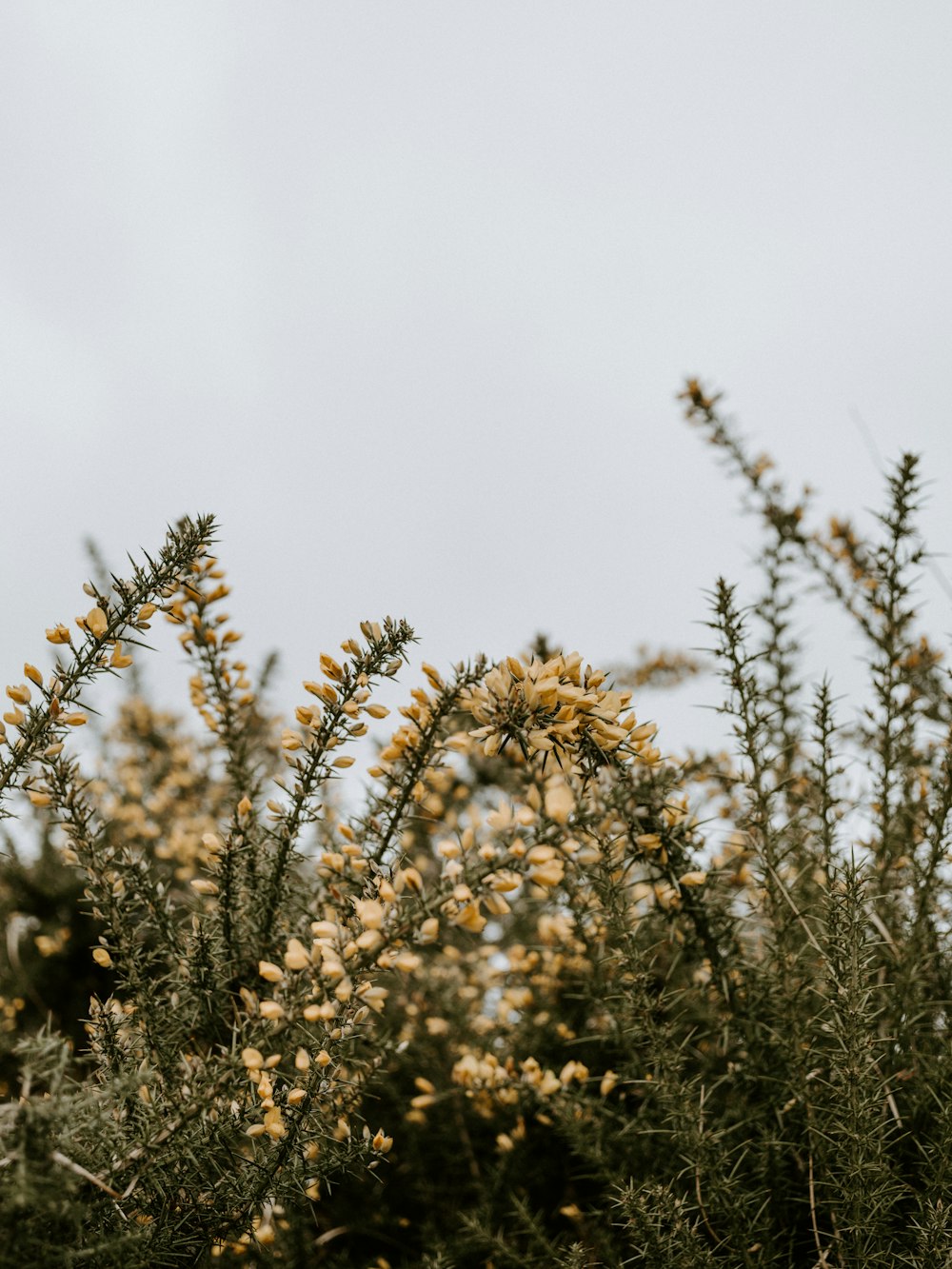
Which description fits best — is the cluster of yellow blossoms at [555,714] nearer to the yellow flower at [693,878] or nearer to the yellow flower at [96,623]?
the yellow flower at [693,878]

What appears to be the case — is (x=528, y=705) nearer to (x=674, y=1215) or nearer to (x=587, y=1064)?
(x=674, y=1215)

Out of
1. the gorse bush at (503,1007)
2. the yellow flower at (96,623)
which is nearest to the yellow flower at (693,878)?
the gorse bush at (503,1007)

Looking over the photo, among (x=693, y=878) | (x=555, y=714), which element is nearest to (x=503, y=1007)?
(x=693, y=878)

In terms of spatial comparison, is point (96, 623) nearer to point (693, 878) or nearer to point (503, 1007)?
point (693, 878)

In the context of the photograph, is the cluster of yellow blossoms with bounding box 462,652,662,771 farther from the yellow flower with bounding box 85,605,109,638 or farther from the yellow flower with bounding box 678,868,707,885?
the yellow flower with bounding box 85,605,109,638

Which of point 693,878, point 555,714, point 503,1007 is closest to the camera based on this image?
point 555,714

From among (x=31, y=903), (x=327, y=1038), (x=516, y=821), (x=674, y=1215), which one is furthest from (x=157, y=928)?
(x=31, y=903)

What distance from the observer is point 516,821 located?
1.15 meters

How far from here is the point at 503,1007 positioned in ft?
7.84

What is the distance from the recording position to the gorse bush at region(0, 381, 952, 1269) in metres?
1.17

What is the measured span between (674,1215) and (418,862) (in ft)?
4.59

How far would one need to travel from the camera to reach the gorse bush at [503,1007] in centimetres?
117

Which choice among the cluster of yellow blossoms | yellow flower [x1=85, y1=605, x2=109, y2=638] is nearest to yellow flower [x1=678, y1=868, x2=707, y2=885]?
the cluster of yellow blossoms

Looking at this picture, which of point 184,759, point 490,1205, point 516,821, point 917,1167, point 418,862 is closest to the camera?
point 516,821
